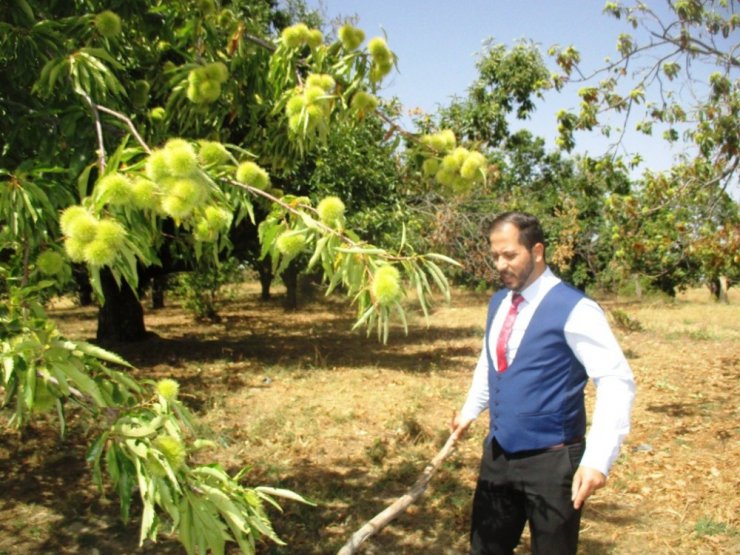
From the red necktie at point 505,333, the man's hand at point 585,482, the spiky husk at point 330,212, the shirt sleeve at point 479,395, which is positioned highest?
the spiky husk at point 330,212

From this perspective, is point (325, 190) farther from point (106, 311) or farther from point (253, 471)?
point (253, 471)

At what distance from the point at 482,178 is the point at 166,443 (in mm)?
1237

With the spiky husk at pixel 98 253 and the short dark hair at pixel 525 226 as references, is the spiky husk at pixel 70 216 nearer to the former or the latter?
the spiky husk at pixel 98 253

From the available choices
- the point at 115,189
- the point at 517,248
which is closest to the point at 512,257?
the point at 517,248

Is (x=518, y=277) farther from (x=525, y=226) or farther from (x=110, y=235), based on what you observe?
(x=110, y=235)

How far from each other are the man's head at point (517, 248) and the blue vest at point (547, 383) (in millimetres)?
118

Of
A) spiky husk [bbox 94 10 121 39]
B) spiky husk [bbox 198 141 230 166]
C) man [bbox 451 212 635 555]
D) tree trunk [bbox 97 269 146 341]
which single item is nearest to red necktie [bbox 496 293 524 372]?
man [bbox 451 212 635 555]

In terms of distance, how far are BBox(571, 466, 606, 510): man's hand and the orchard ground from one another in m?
1.04

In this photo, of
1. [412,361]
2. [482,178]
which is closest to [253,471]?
[482,178]

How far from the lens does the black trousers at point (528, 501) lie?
2.21 metres

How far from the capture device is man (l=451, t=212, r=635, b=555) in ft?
6.92

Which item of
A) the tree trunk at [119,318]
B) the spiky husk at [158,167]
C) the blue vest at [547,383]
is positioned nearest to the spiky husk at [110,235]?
the spiky husk at [158,167]

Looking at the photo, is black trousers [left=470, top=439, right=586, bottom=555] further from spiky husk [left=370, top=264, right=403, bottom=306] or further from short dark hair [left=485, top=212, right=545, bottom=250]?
spiky husk [left=370, top=264, right=403, bottom=306]

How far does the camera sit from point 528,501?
231 cm
